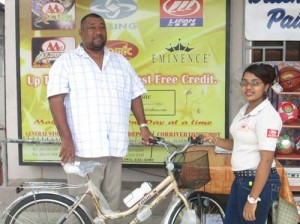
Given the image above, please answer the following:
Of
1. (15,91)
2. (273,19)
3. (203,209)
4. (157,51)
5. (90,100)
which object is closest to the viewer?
(90,100)

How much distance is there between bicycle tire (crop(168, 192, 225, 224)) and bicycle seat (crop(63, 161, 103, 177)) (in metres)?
0.76

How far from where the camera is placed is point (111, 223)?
12.3 feet

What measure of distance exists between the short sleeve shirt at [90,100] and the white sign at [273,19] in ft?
6.70

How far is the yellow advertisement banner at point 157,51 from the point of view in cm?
503

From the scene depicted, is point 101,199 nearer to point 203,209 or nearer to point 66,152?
point 66,152

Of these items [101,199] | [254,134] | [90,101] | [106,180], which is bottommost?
[101,199]

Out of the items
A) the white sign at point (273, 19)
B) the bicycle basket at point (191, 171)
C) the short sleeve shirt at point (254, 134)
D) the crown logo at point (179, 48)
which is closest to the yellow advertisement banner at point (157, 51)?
the crown logo at point (179, 48)

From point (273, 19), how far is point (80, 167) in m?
2.80

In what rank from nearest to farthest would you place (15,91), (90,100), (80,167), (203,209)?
(80,167), (90,100), (203,209), (15,91)

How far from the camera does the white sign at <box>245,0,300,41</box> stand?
4965 mm

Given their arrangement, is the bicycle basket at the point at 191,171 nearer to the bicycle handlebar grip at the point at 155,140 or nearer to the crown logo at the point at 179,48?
the bicycle handlebar grip at the point at 155,140

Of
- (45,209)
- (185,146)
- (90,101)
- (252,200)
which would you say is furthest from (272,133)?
(45,209)

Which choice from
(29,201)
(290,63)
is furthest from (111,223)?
(290,63)

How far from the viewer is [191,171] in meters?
3.53
